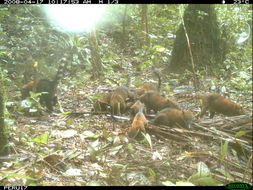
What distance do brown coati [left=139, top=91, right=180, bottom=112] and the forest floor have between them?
0.84 meters

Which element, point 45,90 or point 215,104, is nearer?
point 215,104

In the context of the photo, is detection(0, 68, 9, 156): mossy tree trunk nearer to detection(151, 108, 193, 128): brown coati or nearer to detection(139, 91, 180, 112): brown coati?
detection(151, 108, 193, 128): brown coati

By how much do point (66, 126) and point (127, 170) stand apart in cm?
191

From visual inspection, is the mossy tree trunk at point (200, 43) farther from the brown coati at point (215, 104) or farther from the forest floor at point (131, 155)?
the forest floor at point (131, 155)

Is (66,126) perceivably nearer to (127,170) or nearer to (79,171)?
(79,171)

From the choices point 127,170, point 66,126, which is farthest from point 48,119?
point 127,170

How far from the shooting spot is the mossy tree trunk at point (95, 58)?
313 inches

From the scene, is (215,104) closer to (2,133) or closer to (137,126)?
(137,126)

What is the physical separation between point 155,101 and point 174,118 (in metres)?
1.09

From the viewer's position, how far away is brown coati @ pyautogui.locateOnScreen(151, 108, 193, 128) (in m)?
4.26

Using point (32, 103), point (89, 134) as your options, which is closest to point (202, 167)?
point (89, 134)

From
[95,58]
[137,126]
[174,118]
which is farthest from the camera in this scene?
[95,58]

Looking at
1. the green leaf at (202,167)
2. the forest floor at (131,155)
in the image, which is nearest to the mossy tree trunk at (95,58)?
the forest floor at (131,155)

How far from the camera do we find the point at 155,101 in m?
5.53
